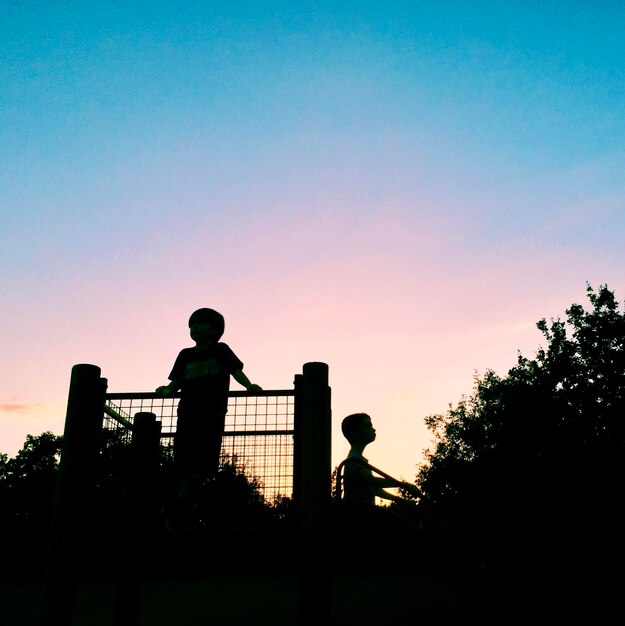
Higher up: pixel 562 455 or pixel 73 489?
pixel 562 455

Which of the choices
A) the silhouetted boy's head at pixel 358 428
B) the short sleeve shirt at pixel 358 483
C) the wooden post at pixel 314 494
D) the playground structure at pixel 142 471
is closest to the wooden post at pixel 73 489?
the playground structure at pixel 142 471

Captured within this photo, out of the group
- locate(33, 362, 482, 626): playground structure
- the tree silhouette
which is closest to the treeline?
locate(33, 362, 482, 626): playground structure

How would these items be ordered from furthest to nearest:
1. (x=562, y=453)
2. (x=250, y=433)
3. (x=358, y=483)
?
(x=562, y=453) → (x=358, y=483) → (x=250, y=433)

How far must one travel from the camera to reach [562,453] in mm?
34094

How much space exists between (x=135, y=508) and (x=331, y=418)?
1.71m

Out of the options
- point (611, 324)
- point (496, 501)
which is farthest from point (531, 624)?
point (496, 501)

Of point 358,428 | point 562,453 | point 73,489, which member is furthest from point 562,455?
point 73,489

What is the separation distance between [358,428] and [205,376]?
236 cm

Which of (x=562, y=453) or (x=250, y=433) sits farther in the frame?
(x=562, y=453)

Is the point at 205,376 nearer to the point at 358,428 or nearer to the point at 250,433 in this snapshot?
the point at 250,433

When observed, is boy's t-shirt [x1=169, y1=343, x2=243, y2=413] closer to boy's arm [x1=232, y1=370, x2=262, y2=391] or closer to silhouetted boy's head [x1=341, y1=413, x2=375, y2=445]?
boy's arm [x1=232, y1=370, x2=262, y2=391]

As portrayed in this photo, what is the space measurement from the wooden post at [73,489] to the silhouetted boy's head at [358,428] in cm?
317

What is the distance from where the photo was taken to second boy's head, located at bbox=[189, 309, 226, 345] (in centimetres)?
510

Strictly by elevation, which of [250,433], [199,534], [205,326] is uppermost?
[205,326]
